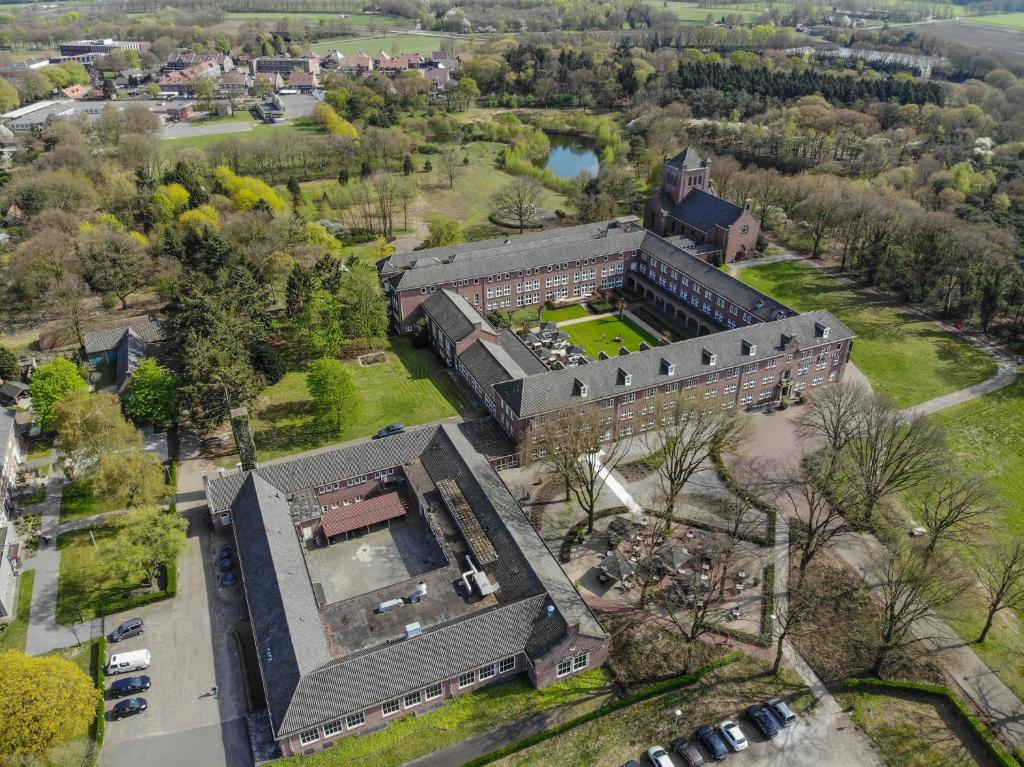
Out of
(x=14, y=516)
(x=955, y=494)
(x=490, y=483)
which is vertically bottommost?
(x=14, y=516)

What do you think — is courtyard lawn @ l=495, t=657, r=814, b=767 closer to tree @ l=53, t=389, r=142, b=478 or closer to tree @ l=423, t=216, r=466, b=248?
tree @ l=53, t=389, r=142, b=478

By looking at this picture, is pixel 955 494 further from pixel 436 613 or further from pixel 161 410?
pixel 161 410

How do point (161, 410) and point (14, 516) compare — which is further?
point (161, 410)

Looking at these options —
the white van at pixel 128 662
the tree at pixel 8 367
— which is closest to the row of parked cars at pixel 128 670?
the white van at pixel 128 662

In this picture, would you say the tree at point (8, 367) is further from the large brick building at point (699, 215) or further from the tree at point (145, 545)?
the large brick building at point (699, 215)

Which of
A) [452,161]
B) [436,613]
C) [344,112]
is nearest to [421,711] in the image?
[436,613]

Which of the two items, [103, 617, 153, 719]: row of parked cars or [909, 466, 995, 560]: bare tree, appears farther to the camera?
[909, 466, 995, 560]: bare tree

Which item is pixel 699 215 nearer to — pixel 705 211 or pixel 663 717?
pixel 705 211

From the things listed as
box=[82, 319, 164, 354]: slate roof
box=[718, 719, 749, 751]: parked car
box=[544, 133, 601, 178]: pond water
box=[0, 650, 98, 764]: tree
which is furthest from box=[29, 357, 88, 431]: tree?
box=[544, 133, 601, 178]: pond water
